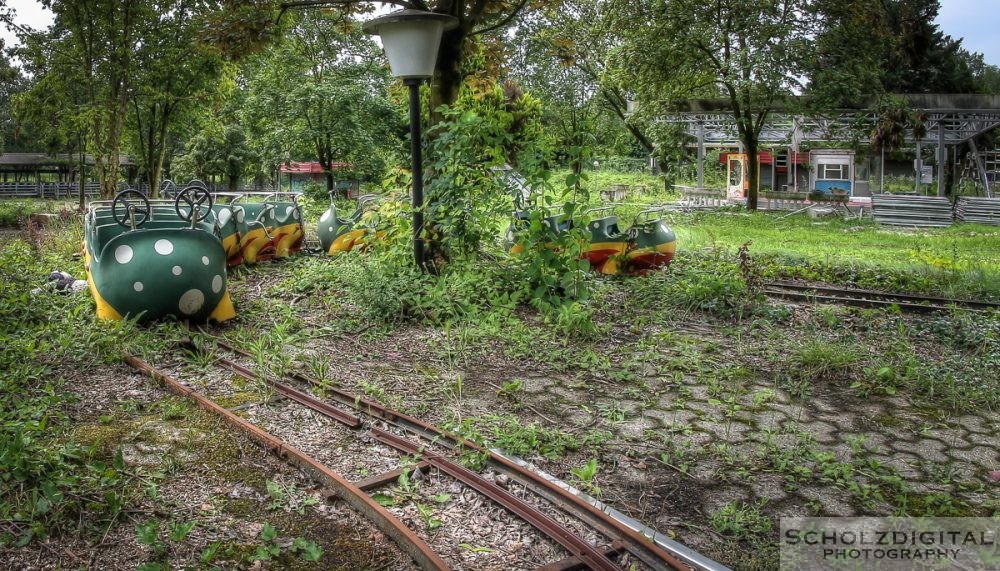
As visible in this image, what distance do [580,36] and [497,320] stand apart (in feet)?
73.8

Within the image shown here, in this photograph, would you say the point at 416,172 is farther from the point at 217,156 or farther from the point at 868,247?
the point at 217,156

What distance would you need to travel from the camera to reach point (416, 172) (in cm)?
796

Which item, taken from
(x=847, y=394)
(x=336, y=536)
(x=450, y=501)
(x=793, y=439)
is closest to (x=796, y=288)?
A: (x=847, y=394)

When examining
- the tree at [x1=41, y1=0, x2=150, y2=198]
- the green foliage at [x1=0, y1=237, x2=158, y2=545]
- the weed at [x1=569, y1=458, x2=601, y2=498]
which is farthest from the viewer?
the tree at [x1=41, y1=0, x2=150, y2=198]

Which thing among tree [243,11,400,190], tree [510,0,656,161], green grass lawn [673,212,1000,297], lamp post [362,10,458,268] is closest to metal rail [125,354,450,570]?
lamp post [362,10,458,268]

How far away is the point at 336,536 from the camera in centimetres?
331

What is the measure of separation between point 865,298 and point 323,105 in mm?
18118

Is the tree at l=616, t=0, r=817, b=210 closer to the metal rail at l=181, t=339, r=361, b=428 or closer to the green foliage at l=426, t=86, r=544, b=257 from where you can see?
the green foliage at l=426, t=86, r=544, b=257

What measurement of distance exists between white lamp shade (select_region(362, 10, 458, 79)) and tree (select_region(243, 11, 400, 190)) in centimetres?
1573

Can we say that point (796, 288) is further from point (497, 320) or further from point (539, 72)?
point (539, 72)

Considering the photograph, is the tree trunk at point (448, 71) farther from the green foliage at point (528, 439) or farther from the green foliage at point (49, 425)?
the green foliage at point (528, 439)

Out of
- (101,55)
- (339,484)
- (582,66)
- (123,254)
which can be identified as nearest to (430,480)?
(339,484)

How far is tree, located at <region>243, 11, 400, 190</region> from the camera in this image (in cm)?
2306

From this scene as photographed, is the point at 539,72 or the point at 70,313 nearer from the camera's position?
Result: the point at 70,313
